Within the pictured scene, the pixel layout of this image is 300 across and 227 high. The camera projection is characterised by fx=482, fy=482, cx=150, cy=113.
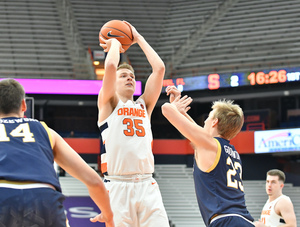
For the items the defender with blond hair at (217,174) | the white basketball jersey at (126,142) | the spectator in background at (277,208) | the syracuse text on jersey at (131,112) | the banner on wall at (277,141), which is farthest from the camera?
the banner on wall at (277,141)

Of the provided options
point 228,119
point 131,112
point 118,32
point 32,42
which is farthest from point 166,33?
point 228,119

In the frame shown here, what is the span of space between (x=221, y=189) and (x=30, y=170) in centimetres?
169

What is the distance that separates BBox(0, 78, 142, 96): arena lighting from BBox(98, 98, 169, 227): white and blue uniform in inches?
522

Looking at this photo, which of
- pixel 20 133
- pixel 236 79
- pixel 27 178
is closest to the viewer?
pixel 27 178

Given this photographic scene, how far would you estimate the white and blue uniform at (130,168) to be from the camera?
436 cm

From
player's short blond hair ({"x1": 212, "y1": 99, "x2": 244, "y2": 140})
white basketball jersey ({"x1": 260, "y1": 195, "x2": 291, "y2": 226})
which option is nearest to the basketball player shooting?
player's short blond hair ({"x1": 212, "y1": 99, "x2": 244, "y2": 140})

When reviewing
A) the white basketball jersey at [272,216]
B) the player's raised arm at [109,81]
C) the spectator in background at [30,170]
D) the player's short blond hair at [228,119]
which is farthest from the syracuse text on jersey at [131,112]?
the white basketball jersey at [272,216]

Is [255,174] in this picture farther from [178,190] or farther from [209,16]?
[209,16]

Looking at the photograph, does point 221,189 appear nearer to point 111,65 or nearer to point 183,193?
point 111,65

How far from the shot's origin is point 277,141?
17703 mm

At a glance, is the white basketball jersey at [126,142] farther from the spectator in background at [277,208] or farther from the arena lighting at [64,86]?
the arena lighting at [64,86]

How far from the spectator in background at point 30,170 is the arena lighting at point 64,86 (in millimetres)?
15098

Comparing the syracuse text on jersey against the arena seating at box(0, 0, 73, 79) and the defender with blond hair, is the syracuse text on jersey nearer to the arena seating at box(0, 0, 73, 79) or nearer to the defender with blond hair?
the defender with blond hair

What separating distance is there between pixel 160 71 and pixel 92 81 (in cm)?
1348
